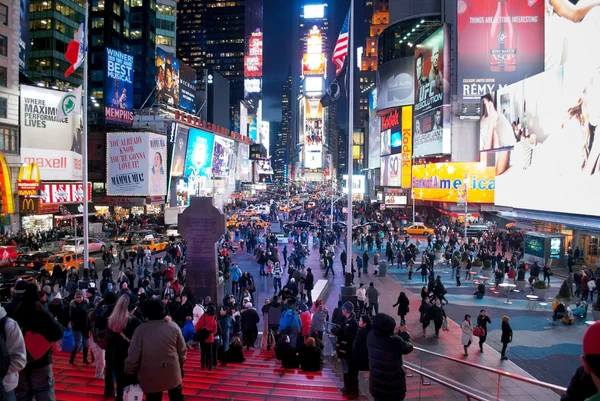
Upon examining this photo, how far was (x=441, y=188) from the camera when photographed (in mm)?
55312

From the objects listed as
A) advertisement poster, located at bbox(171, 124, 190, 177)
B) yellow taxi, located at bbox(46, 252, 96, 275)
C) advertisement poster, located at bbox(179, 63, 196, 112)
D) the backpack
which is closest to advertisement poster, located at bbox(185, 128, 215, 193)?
advertisement poster, located at bbox(171, 124, 190, 177)

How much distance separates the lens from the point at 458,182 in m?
53.3

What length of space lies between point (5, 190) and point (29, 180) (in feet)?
8.69

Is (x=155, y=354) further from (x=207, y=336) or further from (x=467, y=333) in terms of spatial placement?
(x=467, y=333)

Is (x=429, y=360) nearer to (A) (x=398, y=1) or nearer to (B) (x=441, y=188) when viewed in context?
(B) (x=441, y=188)

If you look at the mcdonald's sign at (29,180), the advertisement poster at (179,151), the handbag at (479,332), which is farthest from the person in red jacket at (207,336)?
the advertisement poster at (179,151)

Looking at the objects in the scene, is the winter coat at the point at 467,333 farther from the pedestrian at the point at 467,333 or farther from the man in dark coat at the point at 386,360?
the man in dark coat at the point at 386,360

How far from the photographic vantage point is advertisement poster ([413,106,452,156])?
5531 centimetres

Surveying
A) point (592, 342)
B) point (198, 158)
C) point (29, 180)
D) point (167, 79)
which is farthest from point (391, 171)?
point (592, 342)

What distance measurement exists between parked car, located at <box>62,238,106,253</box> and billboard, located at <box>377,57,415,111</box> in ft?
165

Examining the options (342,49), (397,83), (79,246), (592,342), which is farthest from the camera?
(397,83)

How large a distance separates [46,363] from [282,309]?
7405mm

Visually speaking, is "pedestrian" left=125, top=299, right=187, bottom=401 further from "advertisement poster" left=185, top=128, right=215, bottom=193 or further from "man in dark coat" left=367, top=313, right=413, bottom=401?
"advertisement poster" left=185, top=128, right=215, bottom=193

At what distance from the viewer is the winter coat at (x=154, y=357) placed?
4.29 meters
